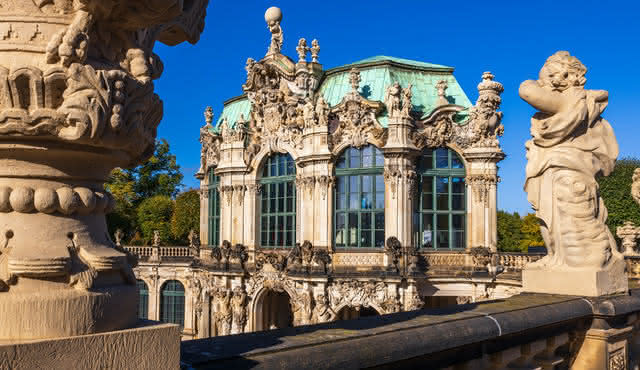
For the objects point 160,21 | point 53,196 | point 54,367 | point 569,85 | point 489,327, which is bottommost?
point 489,327

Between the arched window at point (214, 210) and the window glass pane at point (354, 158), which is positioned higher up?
the window glass pane at point (354, 158)

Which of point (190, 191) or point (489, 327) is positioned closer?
point (489, 327)

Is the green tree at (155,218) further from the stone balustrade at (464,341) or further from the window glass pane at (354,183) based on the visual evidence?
the stone balustrade at (464,341)

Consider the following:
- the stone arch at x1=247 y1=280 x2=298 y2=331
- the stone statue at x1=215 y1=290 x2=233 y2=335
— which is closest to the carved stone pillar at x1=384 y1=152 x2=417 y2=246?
the stone arch at x1=247 y1=280 x2=298 y2=331

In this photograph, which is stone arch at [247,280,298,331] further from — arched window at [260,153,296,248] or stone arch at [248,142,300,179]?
stone arch at [248,142,300,179]

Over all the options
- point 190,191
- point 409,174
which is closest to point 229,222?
point 409,174

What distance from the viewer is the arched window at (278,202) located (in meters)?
28.1

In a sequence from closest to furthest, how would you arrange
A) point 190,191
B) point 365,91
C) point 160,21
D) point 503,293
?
point 160,21 < point 503,293 < point 365,91 < point 190,191

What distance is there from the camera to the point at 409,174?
2483 centimetres

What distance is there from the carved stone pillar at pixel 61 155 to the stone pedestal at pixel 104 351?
0.22 feet

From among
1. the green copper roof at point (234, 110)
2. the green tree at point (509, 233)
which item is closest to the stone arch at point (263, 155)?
the green copper roof at point (234, 110)

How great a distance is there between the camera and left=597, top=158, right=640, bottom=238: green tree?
3772 cm

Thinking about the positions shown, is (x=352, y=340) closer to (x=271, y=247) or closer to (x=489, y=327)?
(x=489, y=327)

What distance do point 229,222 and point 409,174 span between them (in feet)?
31.8
